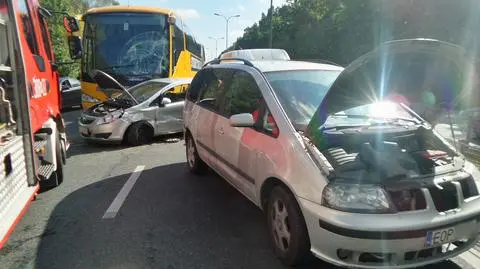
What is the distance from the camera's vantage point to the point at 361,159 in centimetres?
328

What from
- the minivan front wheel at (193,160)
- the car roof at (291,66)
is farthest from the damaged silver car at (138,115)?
the car roof at (291,66)

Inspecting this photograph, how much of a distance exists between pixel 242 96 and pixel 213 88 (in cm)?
109

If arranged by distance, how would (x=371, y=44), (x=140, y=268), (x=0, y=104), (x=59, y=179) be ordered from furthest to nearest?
(x=371, y=44), (x=59, y=179), (x=0, y=104), (x=140, y=268)

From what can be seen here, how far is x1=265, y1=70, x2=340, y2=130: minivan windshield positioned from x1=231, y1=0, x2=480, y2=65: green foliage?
2.67 meters

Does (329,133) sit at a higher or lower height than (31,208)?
higher

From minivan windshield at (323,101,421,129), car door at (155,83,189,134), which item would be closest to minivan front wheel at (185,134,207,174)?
minivan windshield at (323,101,421,129)

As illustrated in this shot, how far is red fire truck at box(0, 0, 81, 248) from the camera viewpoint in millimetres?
3576

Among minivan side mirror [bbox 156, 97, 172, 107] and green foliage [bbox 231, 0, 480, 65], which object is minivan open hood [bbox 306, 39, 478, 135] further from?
minivan side mirror [bbox 156, 97, 172, 107]

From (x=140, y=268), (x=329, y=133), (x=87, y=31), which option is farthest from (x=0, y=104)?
(x=87, y=31)

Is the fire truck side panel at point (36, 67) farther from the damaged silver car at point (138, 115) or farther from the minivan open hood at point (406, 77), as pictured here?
the minivan open hood at point (406, 77)

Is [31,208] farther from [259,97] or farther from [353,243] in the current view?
[353,243]

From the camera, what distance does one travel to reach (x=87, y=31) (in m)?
11.8

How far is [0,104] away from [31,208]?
5.61ft

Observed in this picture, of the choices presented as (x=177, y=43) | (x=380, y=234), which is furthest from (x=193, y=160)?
(x=177, y=43)
